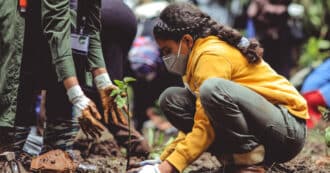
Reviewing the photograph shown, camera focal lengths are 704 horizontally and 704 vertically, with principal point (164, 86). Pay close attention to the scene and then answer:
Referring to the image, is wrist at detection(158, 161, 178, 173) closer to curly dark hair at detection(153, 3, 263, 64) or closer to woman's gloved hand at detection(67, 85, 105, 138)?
woman's gloved hand at detection(67, 85, 105, 138)

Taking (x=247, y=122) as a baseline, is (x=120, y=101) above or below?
above

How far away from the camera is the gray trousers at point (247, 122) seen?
342 cm

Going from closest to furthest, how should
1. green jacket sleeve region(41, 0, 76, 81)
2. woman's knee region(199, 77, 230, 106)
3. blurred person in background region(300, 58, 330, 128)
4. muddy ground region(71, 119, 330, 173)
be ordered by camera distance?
1. woman's knee region(199, 77, 230, 106)
2. green jacket sleeve region(41, 0, 76, 81)
3. muddy ground region(71, 119, 330, 173)
4. blurred person in background region(300, 58, 330, 128)

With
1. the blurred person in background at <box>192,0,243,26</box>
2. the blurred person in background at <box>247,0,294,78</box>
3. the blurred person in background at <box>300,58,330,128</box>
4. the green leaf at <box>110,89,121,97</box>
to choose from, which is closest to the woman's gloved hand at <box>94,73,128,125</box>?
the green leaf at <box>110,89,121,97</box>

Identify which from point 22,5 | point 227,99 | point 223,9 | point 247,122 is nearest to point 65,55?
point 22,5

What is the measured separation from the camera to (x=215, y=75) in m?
3.46

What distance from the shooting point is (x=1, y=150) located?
3.75 m

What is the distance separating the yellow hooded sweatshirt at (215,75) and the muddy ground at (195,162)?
504 millimetres

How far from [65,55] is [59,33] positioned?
12cm

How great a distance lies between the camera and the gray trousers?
342 cm

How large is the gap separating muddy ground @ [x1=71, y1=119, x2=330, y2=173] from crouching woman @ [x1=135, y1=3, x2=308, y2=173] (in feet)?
1.33

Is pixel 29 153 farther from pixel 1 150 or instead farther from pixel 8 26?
pixel 8 26

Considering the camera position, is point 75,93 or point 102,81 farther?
point 102,81

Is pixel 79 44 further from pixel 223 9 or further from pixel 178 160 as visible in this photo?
pixel 223 9
